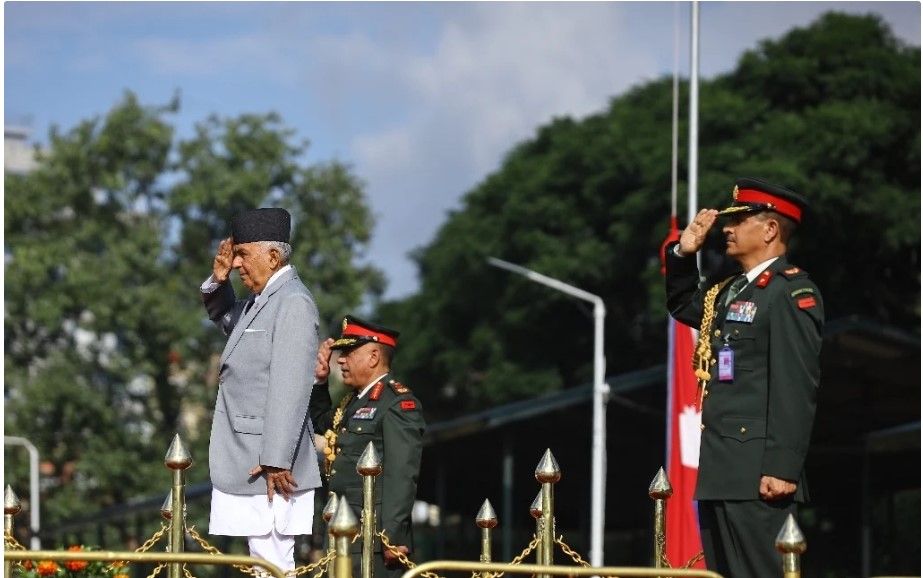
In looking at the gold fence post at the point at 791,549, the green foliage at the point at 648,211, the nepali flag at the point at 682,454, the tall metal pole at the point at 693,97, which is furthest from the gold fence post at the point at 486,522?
the green foliage at the point at 648,211

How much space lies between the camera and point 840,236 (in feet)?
109

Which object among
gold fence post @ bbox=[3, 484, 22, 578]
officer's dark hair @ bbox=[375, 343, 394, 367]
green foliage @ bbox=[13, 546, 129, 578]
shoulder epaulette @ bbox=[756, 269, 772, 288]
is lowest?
green foliage @ bbox=[13, 546, 129, 578]

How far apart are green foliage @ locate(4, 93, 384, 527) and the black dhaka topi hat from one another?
32080mm

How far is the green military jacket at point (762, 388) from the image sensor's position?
279 inches

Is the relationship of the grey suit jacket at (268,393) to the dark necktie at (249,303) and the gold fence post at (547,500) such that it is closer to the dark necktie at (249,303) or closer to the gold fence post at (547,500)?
the dark necktie at (249,303)

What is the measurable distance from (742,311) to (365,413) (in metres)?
2.88

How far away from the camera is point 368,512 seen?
737 centimetres

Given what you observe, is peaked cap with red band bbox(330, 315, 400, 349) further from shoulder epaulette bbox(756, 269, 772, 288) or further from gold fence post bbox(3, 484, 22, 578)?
shoulder epaulette bbox(756, 269, 772, 288)

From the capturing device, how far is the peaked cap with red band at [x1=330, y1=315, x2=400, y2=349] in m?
9.98

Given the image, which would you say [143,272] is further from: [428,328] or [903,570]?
[903,570]

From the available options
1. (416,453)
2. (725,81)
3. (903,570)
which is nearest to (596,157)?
(725,81)

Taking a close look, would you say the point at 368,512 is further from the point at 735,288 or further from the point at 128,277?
the point at 128,277

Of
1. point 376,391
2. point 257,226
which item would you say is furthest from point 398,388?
point 257,226

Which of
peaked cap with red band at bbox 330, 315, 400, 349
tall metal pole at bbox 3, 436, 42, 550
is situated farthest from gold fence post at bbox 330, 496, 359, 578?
tall metal pole at bbox 3, 436, 42, 550
